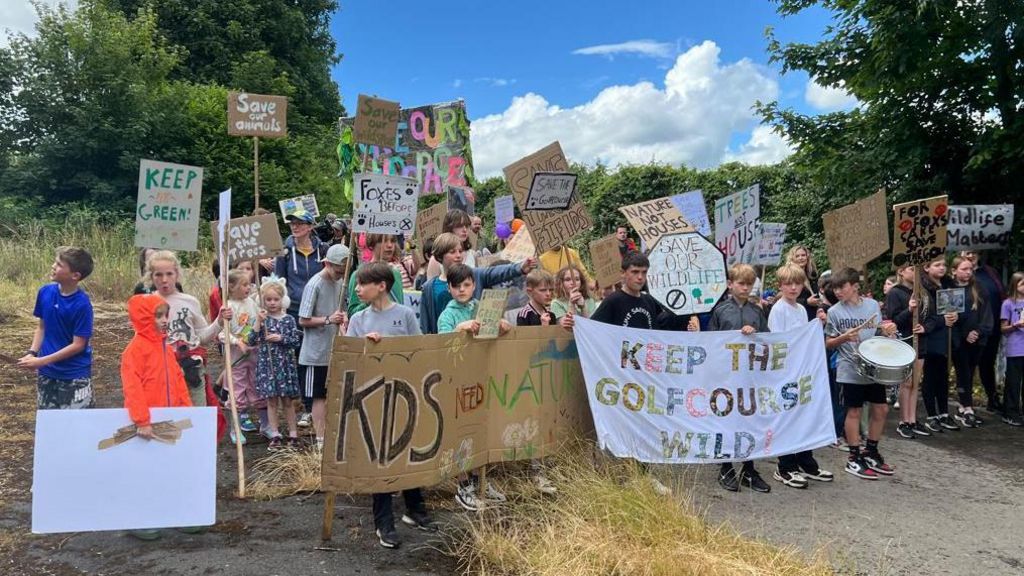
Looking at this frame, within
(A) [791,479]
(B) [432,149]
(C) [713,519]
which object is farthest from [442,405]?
(B) [432,149]

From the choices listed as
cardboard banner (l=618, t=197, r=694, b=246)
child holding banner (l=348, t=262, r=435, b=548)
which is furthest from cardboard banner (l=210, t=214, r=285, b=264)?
cardboard banner (l=618, t=197, r=694, b=246)

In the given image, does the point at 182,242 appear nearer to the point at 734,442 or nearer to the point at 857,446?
the point at 734,442

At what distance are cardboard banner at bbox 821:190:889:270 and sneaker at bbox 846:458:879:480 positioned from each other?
6.51ft

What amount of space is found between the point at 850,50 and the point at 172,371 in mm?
9545

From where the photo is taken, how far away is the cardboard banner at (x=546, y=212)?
599 cm

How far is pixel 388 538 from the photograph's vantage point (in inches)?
171

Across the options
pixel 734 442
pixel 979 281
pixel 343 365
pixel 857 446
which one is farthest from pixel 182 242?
pixel 979 281

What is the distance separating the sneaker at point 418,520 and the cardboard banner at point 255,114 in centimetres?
391

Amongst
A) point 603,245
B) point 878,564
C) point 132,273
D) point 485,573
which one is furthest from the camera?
point 132,273

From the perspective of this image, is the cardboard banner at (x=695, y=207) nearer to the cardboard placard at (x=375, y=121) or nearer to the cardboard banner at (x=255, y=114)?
the cardboard placard at (x=375, y=121)

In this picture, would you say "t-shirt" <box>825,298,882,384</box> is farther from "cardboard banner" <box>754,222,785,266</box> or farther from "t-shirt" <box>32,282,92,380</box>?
"t-shirt" <box>32,282,92,380</box>

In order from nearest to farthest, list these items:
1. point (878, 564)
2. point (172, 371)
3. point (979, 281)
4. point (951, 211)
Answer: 1. point (878, 564)
2. point (172, 371)
3. point (979, 281)
4. point (951, 211)

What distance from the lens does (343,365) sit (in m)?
4.06

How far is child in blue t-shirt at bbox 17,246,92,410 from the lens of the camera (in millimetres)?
4730
